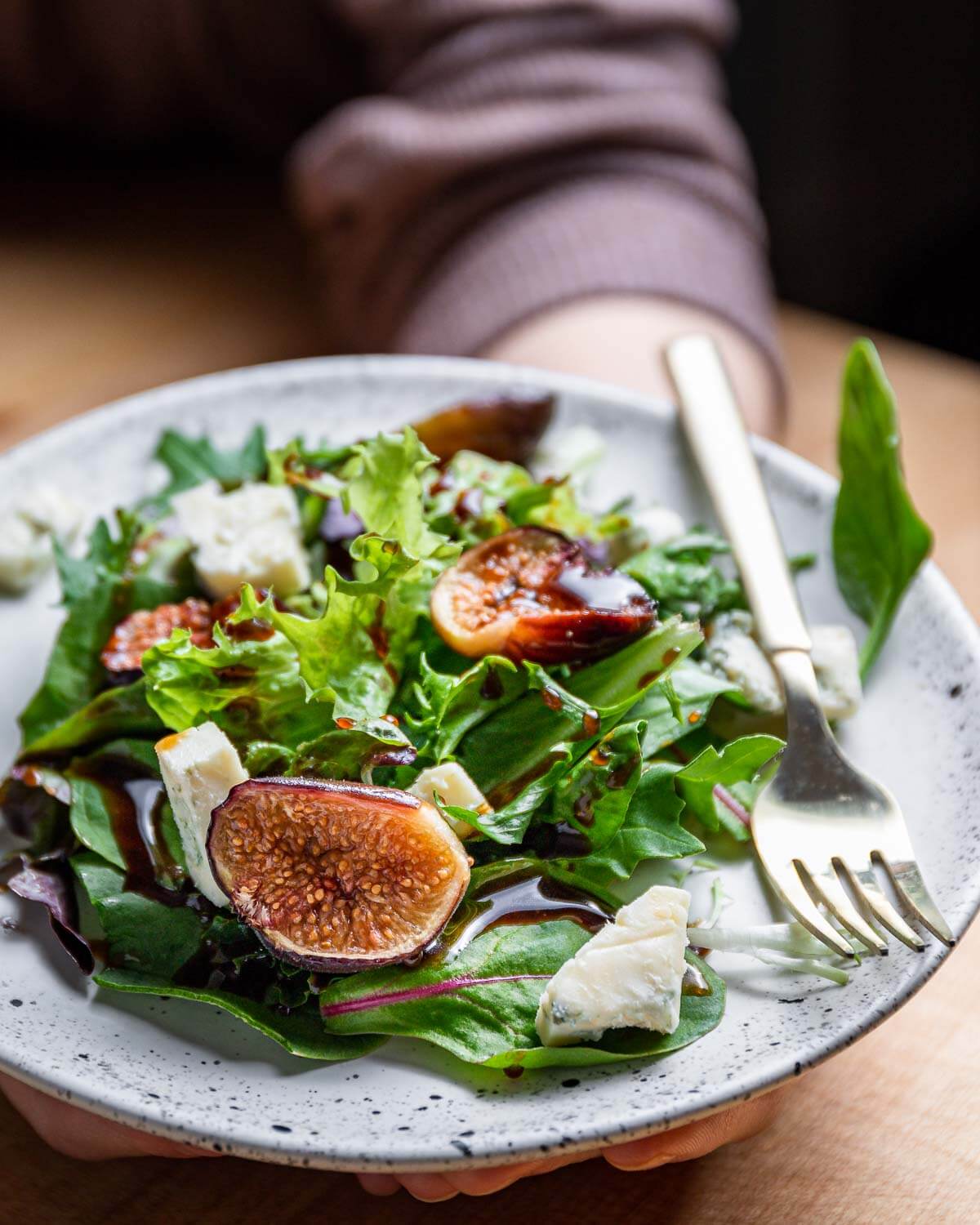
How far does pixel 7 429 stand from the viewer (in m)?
2.23

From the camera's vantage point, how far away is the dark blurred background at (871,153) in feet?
9.80

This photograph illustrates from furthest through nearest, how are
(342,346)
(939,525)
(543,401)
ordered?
(342,346), (939,525), (543,401)

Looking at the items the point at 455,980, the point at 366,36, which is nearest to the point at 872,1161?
the point at 455,980

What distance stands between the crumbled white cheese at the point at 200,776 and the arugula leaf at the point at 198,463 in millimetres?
592

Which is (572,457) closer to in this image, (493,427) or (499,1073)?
(493,427)

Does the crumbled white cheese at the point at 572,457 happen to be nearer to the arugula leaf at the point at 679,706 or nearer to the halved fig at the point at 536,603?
the halved fig at the point at 536,603

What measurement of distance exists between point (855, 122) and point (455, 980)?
107 inches

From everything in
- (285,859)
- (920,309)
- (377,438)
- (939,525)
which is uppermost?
(377,438)

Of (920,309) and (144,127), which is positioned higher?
(144,127)

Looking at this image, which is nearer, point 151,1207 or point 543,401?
point 151,1207

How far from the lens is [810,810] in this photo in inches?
47.6

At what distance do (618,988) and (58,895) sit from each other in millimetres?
551

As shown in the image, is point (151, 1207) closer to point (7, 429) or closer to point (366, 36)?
point (7, 429)

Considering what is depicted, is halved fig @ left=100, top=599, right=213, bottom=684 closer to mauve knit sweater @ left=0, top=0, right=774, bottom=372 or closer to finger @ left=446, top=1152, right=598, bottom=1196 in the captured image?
finger @ left=446, top=1152, right=598, bottom=1196
